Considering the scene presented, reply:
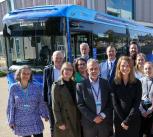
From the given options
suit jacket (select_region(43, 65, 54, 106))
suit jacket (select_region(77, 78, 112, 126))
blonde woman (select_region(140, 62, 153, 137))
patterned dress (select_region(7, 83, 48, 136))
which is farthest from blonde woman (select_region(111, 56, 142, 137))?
suit jacket (select_region(43, 65, 54, 106))

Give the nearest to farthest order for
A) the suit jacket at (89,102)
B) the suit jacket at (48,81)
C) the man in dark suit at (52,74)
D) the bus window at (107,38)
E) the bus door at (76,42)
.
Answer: the suit jacket at (89,102)
the man in dark suit at (52,74)
the suit jacket at (48,81)
the bus door at (76,42)
the bus window at (107,38)

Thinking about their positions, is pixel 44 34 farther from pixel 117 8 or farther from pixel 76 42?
pixel 117 8

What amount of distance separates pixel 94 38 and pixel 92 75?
7.02 m

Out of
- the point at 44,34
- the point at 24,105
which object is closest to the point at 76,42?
the point at 44,34

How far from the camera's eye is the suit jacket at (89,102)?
523 cm

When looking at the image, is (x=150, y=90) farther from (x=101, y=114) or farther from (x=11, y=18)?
(x=11, y=18)

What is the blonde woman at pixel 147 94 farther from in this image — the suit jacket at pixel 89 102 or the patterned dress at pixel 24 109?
the patterned dress at pixel 24 109

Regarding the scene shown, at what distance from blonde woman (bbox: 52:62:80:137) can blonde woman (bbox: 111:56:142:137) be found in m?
0.60

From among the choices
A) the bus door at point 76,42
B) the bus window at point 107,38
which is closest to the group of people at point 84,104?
the bus door at point 76,42

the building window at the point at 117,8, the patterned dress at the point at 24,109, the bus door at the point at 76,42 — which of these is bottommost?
the patterned dress at the point at 24,109

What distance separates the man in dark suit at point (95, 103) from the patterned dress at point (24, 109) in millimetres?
702

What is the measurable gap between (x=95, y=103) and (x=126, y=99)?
458 millimetres

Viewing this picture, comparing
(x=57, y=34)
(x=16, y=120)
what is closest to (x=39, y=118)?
(x=16, y=120)

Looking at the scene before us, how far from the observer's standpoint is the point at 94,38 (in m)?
12.2
